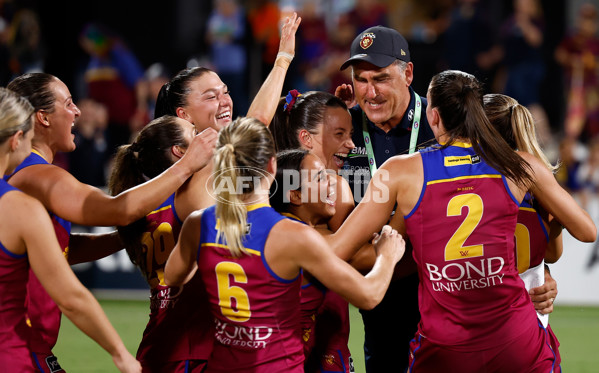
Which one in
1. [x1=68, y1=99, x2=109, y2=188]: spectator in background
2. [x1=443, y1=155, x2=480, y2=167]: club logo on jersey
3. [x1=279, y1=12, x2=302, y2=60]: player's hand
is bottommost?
[x1=68, y1=99, x2=109, y2=188]: spectator in background

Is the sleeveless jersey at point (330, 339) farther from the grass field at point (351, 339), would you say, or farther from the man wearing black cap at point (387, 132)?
the grass field at point (351, 339)

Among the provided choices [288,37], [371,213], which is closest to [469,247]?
[371,213]

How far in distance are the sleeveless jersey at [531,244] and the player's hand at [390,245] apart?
2.74 feet

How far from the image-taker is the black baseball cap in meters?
5.20

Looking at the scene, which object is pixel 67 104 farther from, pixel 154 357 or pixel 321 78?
pixel 321 78

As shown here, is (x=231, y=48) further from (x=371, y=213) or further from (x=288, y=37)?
(x=371, y=213)

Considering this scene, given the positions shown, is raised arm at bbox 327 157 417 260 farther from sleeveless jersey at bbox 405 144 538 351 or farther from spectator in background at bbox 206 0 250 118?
spectator in background at bbox 206 0 250 118

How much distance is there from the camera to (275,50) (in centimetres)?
1401

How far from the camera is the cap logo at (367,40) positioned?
5.24 metres

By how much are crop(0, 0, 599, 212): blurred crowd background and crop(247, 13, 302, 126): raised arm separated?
8551 millimetres

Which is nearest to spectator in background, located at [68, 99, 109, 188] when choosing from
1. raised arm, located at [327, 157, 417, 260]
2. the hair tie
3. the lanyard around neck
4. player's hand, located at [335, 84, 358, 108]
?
player's hand, located at [335, 84, 358, 108]

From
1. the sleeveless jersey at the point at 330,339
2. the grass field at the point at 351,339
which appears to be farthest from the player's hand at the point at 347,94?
the grass field at the point at 351,339

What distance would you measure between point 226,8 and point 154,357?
1102 centimetres

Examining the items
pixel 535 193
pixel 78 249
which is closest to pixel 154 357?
pixel 78 249
